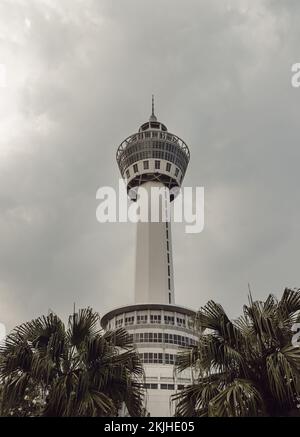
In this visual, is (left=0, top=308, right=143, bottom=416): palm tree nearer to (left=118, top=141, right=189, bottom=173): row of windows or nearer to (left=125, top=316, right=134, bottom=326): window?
(left=125, top=316, right=134, bottom=326): window

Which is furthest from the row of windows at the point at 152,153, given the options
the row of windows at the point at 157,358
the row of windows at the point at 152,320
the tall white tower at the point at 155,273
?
the row of windows at the point at 157,358

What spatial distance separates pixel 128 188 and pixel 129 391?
99.0 m

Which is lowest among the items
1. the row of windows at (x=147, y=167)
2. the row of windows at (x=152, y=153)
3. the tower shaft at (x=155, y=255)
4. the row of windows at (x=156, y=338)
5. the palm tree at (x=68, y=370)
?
the palm tree at (x=68, y=370)

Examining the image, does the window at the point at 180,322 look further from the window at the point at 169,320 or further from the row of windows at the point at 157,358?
the row of windows at the point at 157,358

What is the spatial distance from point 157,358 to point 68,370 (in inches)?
2498

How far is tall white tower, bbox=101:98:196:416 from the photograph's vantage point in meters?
69.8

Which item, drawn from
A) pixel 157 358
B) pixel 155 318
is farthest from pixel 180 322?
pixel 157 358

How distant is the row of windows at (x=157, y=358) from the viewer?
73.2m

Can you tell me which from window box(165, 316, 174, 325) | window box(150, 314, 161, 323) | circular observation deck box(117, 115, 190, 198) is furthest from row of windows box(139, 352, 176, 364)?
circular observation deck box(117, 115, 190, 198)

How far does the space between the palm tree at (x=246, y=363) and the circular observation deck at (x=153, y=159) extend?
94300 millimetres

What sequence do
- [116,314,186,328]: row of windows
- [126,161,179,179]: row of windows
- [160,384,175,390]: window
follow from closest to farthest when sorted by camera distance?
[160,384,175,390]: window, [116,314,186,328]: row of windows, [126,161,179,179]: row of windows

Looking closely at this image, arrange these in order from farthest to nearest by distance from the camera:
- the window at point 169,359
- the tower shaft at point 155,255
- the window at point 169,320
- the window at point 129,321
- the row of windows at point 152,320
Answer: the tower shaft at point 155,255, the window at point 169,320, the window at point 129,321, the row of windows at point 152,320, the window at point 169,359

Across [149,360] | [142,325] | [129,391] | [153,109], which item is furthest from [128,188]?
[129,391]

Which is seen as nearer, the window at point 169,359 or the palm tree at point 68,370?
the palm tree at point 68,370
